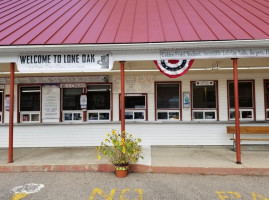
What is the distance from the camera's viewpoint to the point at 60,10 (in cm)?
840

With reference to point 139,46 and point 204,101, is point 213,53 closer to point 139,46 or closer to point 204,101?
point 139,46

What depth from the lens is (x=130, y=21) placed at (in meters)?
7.22

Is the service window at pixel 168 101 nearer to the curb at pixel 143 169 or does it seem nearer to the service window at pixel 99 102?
the service window at pixel 99 102

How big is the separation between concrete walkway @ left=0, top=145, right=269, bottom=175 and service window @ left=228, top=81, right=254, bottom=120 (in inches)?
61.2

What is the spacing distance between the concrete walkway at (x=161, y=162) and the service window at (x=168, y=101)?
5.44 feet

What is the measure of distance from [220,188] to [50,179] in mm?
4138

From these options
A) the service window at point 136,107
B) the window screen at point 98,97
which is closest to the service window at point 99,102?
the window screen at point 98,97

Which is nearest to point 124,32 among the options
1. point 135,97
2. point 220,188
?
point 135,97

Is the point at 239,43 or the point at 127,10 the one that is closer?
the point at 239,43

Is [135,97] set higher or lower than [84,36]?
lower

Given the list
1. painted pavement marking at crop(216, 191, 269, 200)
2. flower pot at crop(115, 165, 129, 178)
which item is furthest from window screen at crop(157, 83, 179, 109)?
painted pavement marking at crop(216, 191, 269, 200)

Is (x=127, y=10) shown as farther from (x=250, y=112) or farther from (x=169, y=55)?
(x=250, y=112)

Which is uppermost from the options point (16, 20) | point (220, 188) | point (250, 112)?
point (16, 20)

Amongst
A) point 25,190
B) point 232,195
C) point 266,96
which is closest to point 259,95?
point 266,96
